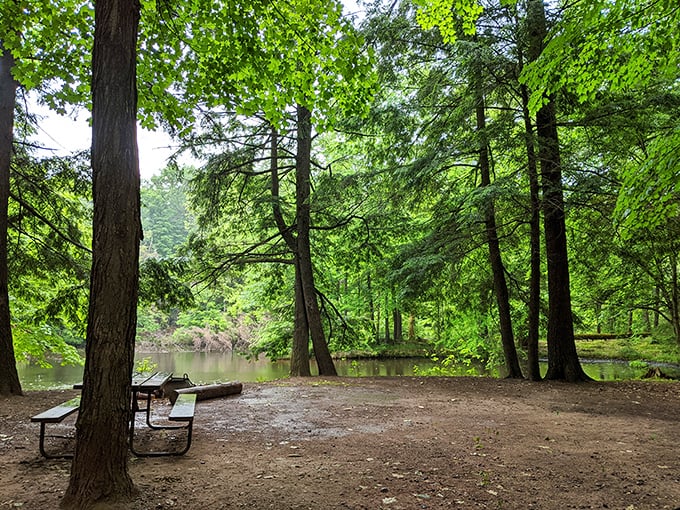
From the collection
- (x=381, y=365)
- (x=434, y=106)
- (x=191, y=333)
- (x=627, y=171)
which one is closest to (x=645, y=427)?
(x=627, y=171)

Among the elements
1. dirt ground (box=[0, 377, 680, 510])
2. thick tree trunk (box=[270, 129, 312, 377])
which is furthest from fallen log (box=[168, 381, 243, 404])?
thick tree trunk (box=[270, 129, 312, 377])

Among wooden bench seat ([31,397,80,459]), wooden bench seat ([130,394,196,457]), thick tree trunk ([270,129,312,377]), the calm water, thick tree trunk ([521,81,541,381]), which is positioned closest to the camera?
wooden bench seat ([31,397,80,459])

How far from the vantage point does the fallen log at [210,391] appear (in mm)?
7244

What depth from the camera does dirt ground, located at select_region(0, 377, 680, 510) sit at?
316 cm

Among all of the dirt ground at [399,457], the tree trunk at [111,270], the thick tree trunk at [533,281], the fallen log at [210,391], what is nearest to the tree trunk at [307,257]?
the fallen log at [210,391]

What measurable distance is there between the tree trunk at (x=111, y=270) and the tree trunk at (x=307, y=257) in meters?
8.12

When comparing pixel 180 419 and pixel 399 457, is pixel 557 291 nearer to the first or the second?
pixel 399 457

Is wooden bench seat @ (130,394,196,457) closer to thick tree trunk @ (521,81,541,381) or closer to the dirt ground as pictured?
the dirt ground

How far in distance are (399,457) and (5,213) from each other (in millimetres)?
6986

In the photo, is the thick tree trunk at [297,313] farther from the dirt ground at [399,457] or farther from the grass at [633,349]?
the grass at [633,349]

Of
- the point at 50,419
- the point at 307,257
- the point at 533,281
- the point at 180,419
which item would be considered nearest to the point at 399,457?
the point at 180,419

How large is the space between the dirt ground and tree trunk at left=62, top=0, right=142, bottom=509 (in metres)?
0.30

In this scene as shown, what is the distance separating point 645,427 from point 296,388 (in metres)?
5.65

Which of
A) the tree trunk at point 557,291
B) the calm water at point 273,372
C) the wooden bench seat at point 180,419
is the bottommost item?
the calm water at point 273,372
